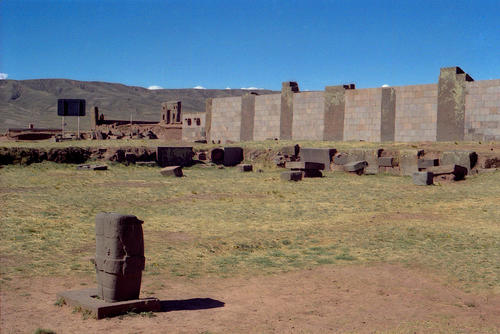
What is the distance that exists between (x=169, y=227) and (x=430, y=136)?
22234 millimetres

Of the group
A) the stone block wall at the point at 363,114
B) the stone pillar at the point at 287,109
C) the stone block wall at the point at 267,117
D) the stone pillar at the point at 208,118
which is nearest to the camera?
the stone block wall at the point at 363,114

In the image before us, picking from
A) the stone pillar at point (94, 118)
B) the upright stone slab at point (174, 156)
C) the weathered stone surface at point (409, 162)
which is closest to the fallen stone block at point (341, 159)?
the weathered stone surface at point (409, 162)

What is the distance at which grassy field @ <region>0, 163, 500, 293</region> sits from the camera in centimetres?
926

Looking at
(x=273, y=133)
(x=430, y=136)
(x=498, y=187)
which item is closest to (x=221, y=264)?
(x=498, y=187)

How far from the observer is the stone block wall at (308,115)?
36.4 metres

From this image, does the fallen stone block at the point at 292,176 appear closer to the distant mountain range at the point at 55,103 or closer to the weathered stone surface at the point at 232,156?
the weathered stone surface at the point at 232,156

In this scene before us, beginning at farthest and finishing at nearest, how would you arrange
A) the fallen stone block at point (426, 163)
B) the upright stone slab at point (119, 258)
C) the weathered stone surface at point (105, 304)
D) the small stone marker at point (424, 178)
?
the fallen stone block at point (426, 163) → the small stone marker at point (424, 178) → the upright stone slab at point (119, 258) → the weathered stone surface at point (105, 304)

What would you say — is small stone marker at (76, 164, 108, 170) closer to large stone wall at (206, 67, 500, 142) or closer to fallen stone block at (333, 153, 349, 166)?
fallen stone block at (333, 153, 349, 166)

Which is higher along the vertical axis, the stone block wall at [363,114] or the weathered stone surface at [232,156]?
the stone block wall at [363,114]

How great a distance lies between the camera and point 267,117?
132ft

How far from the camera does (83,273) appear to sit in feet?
27.8

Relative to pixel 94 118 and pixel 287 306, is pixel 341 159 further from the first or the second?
pixel 94 118

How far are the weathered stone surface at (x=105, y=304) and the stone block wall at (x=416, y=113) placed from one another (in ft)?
87.7

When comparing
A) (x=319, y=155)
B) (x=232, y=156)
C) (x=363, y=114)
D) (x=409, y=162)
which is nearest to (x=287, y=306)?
(x=409, y=162)
